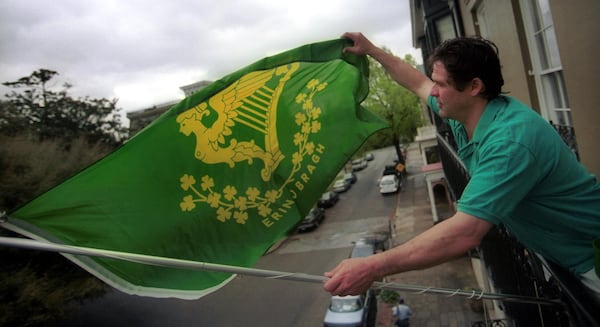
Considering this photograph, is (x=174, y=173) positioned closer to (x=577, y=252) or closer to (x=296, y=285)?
(x=577, y=252)

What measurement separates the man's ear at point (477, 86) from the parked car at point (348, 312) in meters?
10.9

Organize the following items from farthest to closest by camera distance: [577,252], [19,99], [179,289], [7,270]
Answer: [19,99]
[7,270]
[179,289]
[577,252]

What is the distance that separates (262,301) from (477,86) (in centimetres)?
1577

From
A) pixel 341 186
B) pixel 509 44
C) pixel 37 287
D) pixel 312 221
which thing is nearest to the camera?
pixel 509 44

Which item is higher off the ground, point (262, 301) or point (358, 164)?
point (358, 164)

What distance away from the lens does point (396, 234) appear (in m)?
22.4

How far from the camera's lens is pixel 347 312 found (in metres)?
12.0

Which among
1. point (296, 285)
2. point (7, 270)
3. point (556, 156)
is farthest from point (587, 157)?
point (296, 285)

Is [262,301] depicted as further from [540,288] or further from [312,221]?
[540,288]

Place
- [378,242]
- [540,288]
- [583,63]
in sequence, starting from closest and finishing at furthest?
1. [540,288]
2. [583,63]
3. [378,242]

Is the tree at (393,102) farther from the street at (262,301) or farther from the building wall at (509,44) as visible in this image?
the building wall at (509,44)

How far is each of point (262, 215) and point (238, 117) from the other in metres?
0.80

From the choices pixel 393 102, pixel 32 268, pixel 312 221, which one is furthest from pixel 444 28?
pixel 393 102

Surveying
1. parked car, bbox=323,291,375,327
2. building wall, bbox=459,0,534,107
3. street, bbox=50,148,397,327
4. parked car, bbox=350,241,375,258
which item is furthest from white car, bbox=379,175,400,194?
building wall, bbox=459,0,534,107
